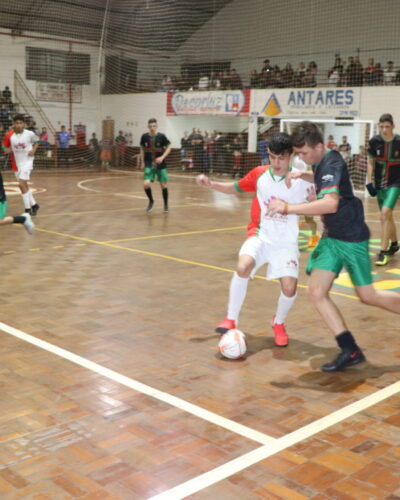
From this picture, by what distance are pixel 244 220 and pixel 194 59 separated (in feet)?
62.1

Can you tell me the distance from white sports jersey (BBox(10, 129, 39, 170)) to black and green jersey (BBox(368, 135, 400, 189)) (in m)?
7.06

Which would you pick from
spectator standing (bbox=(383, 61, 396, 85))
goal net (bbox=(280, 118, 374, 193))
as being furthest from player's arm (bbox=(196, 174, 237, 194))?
spectator standing (bbox=(383, 61, 396, 85))

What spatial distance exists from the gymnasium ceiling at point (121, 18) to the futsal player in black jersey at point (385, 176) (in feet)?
72.5

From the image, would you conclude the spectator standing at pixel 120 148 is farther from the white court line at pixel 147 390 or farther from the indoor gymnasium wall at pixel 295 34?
the white court line at pixel 147 390

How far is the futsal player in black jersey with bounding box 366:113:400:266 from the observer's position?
887 centimetres

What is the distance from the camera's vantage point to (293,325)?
5.98 meters

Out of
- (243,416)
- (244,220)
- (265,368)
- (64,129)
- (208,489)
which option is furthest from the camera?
(64,129)

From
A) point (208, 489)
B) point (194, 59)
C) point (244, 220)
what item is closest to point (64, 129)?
point (194, 59)

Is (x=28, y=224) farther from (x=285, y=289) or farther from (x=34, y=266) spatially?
(x=285, y=289)

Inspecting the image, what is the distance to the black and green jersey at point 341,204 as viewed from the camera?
4.50 m

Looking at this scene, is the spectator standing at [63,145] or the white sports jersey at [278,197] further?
the spectator standing at [63,145]

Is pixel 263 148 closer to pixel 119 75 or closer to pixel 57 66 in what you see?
pixel 119 75

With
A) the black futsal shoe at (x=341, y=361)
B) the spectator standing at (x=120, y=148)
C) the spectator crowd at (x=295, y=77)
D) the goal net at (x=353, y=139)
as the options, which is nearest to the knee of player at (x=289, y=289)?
the black futsal shoe at (x=341, y=361)

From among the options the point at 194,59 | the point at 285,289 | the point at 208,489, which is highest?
the point at 194,59
